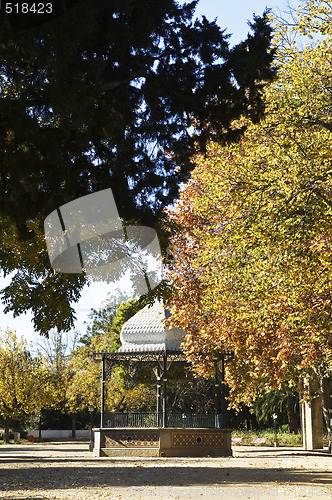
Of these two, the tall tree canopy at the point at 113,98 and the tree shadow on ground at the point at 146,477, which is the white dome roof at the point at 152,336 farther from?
the tall tree canopy at the point at 113,98

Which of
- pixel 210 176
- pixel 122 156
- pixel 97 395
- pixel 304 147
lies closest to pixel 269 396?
pixel 97 395

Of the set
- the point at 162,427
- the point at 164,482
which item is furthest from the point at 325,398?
the point at 164,482

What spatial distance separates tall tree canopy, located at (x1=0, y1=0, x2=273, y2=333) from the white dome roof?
1504 centimetres

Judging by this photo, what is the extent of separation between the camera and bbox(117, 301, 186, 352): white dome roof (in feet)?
77.9

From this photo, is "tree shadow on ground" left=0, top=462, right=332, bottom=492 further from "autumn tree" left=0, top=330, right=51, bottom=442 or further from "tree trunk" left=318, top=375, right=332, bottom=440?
"autumn tree" left=0, top=330, right=51, bottom=442

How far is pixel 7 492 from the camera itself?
38.1 ft

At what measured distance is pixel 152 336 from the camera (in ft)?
79.2

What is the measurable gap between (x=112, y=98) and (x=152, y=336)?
682 inches

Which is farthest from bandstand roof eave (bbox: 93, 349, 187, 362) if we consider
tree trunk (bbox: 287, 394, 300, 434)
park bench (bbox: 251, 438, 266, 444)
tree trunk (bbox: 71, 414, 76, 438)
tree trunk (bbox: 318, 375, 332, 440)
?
tree trunk (bbox: 71, 414, 76, 438)

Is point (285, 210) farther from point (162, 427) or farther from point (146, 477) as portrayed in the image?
point (162, 427)

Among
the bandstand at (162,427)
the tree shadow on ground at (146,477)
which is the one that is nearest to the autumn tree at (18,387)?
the bandstand at (162,427)

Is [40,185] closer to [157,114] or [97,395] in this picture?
[157,114]

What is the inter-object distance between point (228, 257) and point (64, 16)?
935 centimetres

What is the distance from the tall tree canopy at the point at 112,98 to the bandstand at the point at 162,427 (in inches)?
594
